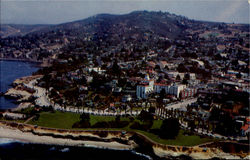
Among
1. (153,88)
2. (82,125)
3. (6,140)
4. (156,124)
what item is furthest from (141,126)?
(153,88)

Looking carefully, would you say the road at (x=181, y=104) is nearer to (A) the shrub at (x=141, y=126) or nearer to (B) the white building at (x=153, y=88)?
(B) the white building at (x=153, y=88)

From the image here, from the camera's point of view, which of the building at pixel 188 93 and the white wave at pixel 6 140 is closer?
the white wave at pixel 6 140

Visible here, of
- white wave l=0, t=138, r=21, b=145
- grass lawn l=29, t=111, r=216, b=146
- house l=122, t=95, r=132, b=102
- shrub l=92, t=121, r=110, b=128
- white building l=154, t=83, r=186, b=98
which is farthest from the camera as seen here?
white building l=154, t=83, r=186, b=98

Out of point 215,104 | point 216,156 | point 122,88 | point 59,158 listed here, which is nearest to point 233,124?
point 216,156

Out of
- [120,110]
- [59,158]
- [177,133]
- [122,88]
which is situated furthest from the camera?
[122,88]

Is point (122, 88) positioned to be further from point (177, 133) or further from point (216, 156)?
point (216, 156)

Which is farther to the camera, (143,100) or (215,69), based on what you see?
(215,69)

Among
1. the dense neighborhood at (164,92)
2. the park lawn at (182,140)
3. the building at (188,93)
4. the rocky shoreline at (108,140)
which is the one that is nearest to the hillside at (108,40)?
the dense neighborhood at (164,92)

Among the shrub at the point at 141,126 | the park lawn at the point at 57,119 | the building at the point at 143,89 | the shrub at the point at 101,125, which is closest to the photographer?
the shrub at the point at 141,126

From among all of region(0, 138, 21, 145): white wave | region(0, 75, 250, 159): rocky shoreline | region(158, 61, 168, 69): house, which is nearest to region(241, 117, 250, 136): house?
region(0, 75, 250, 159): rocky shoreline

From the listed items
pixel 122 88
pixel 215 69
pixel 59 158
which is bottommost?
pixel 59 158

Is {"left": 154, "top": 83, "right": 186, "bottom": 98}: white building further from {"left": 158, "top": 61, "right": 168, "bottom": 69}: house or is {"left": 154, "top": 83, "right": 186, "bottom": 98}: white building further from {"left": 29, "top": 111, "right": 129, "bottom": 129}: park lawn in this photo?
{"left": 158, "top": 61, "right": 168, "bottom": 69}: house
